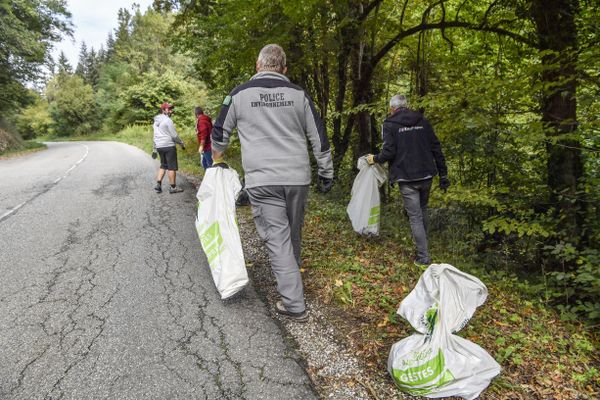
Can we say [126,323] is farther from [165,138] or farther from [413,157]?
[165,138]

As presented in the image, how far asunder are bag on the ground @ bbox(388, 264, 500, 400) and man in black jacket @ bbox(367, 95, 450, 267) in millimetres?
2017

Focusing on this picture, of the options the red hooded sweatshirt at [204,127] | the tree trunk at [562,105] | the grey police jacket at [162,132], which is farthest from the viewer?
the red hooded sweatshirt at [204,127]

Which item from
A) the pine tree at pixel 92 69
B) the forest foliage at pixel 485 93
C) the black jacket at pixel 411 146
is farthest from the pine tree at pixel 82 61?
the black jacket at pixel 411 146

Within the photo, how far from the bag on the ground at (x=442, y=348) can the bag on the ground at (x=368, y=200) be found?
8.17 feet

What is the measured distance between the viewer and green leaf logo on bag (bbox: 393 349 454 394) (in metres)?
2.26

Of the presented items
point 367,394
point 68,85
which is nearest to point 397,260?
point 367,394

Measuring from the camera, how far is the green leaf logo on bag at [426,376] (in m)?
2.26

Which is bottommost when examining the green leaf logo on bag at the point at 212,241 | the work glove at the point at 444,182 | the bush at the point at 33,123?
the green leaf logo on bag at the point at 212,241

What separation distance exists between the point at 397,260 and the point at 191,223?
3.29 metres

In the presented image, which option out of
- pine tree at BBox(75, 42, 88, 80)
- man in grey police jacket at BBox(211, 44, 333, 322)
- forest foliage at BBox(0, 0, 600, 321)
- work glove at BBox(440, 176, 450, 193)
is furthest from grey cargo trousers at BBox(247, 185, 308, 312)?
pine tree at BBox(75, 42, 88, 80)

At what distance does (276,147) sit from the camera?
3197mm

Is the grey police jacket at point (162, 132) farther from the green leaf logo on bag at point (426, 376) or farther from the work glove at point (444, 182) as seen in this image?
the green leaf logo on bag at point (426, 376)

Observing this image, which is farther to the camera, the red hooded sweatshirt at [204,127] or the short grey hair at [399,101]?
the red hooded sweatshirt at [204,127]

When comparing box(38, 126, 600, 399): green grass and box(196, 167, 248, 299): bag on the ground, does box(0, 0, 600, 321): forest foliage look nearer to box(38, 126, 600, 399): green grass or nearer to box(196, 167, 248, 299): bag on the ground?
box(38, 126, 600, 399): green grass
